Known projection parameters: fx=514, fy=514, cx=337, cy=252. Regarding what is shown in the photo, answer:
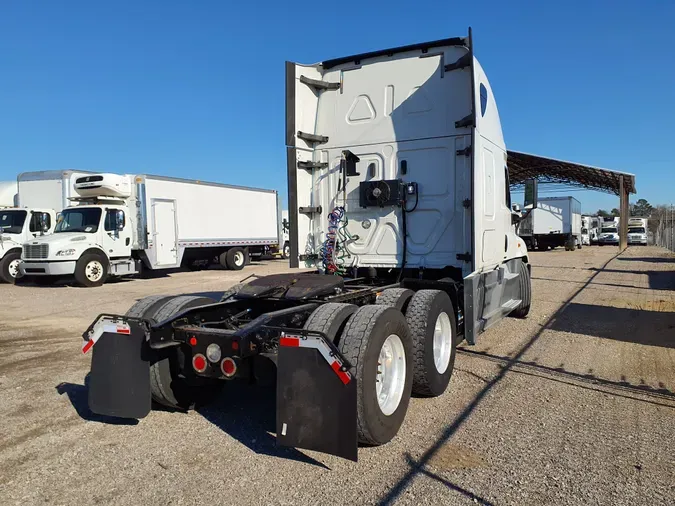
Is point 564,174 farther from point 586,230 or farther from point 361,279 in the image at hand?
point 361,279

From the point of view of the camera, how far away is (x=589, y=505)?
3.04 metres

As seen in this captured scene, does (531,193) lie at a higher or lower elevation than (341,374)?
higher

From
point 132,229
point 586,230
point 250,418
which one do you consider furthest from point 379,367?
point 586,230

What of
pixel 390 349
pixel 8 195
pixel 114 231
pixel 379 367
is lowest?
Result: pixel 379 367

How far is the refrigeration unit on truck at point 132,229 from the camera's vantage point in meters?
15.4

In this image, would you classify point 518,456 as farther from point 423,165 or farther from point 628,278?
point 628,278

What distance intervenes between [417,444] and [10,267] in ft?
55.5

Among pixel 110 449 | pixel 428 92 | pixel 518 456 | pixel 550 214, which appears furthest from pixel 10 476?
pixel 550 214

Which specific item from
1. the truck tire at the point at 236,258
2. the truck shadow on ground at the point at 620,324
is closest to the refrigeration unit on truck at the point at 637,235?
the truck tire at the point at 236,258

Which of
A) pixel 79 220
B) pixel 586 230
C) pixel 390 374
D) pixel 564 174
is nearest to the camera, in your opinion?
pixel 390 374

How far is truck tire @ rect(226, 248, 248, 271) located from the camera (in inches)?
878

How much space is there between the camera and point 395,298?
4980 mm

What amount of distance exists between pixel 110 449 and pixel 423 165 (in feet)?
15.4

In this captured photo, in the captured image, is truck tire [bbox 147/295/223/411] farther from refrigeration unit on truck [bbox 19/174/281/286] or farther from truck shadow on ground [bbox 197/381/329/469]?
refrigeration unit on truck [bbox 19/174/281/286]
